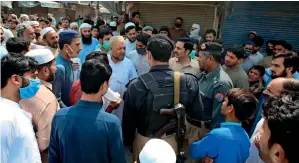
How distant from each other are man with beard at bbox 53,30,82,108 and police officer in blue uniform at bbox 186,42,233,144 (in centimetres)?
146

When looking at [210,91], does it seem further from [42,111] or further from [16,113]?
[16,113]

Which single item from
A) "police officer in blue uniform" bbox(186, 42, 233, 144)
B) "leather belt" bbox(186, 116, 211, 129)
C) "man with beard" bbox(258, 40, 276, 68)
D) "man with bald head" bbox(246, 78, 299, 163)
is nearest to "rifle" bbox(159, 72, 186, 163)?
"police officer in blue uniform" bbox(186, 42, 233, 144)

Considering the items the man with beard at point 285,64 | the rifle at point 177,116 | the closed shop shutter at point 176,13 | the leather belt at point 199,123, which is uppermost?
the closed shop shutter at point 176,13

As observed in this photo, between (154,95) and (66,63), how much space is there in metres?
1.48

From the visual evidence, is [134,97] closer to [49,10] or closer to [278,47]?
[278,47]

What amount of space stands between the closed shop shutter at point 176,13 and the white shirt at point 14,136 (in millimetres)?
5972

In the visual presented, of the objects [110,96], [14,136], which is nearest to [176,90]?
[110,96]

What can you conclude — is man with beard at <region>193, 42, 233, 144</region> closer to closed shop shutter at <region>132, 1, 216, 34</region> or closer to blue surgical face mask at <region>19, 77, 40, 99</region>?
blue surgical face mask at <region>19, 77, 40, 99</region>

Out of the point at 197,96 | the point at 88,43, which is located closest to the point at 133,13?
the point at 88,43

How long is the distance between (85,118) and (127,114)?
773 mm

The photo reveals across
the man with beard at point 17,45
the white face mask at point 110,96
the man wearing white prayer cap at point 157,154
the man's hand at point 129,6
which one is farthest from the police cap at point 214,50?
the man's hand at point 129,6

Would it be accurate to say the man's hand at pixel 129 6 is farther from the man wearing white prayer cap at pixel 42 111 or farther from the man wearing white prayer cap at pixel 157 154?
the man wearing white prayer cap at pixel 157 154

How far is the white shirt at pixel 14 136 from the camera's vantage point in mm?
1581

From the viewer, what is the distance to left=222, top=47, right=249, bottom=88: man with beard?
11.6ft
